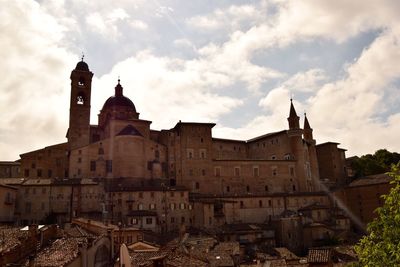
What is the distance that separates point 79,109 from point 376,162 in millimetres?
51609

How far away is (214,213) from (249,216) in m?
6.33

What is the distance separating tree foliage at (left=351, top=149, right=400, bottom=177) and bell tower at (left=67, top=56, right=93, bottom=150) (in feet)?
158

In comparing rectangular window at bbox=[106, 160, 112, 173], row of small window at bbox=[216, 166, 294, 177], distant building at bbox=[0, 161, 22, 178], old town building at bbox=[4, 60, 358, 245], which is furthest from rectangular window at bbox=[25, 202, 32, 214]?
row of small window at bbox=[216, 166, 294, 177]

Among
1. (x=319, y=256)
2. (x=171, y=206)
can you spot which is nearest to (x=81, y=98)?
(x=171, y=206)

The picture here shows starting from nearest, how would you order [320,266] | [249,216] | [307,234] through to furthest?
[320,266] < [307,234] < [249,216]

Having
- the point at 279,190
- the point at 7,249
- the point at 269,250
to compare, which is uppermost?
the point at 279,190

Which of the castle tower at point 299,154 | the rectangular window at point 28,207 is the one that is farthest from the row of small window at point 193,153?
the rectangular window at point 28,207

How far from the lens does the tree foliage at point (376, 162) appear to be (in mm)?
70812

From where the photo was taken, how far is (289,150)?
67.4 m

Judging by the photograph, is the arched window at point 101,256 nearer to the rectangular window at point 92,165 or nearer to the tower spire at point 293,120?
the rectangular window at point 92,165

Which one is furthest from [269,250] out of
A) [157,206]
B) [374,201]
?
[374,201]

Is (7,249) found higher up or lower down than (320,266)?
higher up

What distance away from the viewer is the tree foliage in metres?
70.8

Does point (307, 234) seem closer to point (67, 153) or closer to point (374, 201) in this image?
point (374, 201)
